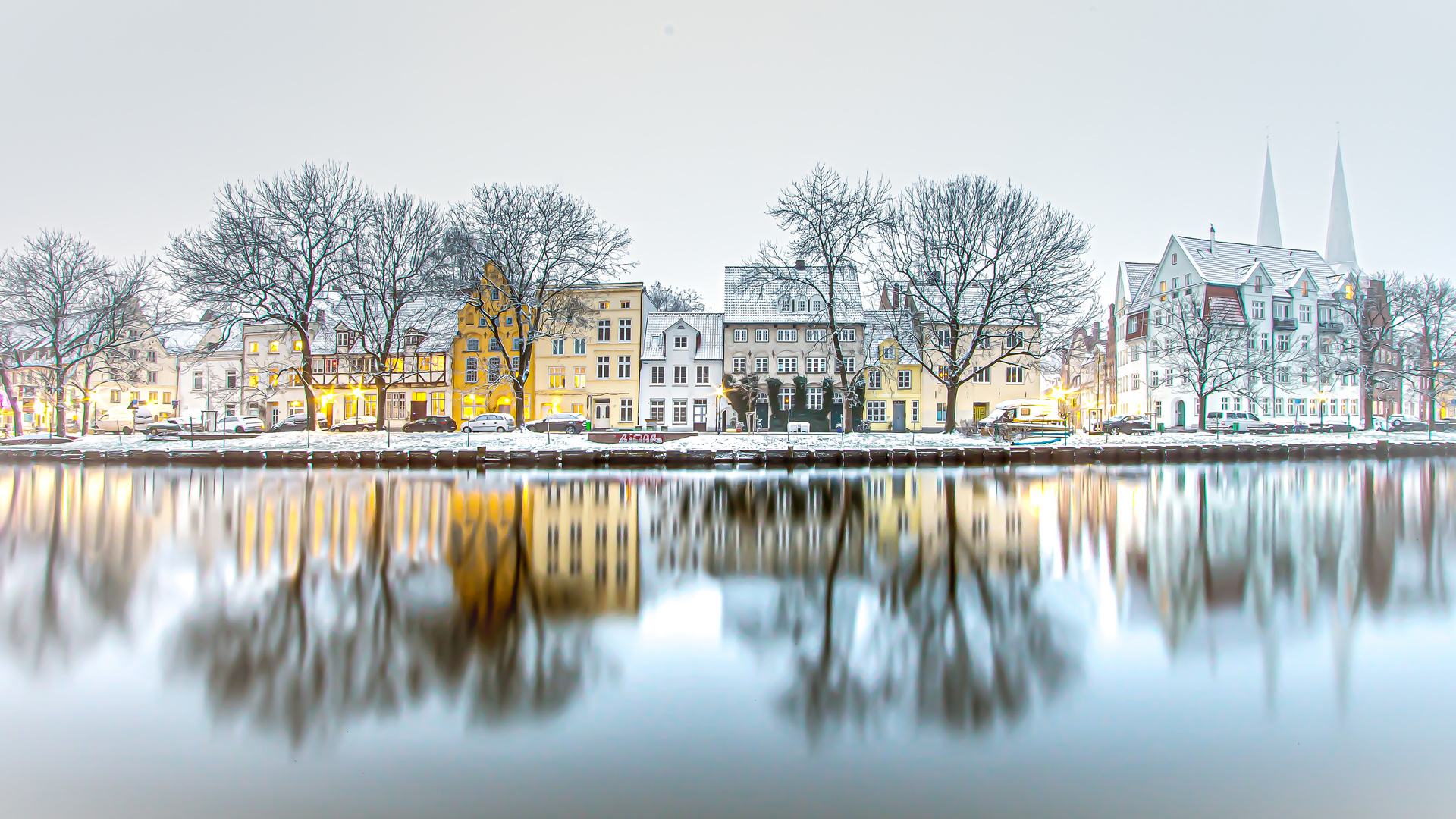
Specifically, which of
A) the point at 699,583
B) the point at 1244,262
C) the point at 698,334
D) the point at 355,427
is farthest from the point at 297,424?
the point at 1244,262

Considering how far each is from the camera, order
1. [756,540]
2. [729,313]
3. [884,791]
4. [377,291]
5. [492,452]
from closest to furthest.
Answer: [884,791]
[756,540]
[492,452]
[377,291]
[729,313]

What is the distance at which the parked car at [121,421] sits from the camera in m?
56.1

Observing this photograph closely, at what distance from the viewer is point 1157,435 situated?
46625mm

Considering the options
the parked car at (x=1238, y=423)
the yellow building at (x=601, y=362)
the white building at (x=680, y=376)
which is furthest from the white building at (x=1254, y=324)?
the yellow building at (x=601, y=362)

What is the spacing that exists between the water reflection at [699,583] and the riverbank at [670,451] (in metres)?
12.0

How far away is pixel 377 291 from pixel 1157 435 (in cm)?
4860

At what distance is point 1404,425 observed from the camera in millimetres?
55688

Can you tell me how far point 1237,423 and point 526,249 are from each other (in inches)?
1962

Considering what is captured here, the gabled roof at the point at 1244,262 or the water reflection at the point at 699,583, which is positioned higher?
the gabled roof at the point at 1244,262

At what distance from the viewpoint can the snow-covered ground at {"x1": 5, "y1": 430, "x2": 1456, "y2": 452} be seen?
1432 inches

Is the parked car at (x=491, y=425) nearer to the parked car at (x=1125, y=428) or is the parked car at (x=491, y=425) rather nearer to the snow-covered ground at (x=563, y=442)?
the snow-covered ground at (x=563, y=442)

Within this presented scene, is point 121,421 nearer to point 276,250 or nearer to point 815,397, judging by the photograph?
point 276,250

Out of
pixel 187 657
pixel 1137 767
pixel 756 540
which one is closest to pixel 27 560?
pixel 187 657

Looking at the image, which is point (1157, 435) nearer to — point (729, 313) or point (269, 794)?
point (729, 313)
